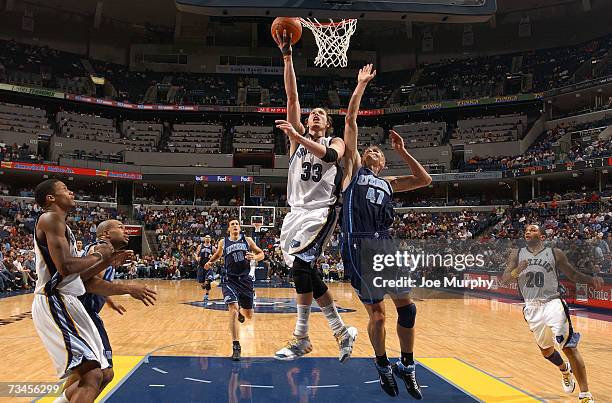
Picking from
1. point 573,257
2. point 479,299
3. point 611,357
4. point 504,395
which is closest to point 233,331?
point 504,395

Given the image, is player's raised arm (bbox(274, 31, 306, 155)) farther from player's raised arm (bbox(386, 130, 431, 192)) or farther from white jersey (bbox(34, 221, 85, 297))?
white jersey (bbox(34, 221, 85, 297))

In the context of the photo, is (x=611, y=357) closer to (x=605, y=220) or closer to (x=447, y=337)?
(x=447, y=337)

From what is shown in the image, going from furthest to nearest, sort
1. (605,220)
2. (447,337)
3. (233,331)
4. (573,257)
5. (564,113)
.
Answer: (564,113) < (605,220) < (573,257) < (447,337) < (233,331)

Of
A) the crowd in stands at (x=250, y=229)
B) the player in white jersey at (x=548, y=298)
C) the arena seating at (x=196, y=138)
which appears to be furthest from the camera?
the arena seating at (x=196, y=138)

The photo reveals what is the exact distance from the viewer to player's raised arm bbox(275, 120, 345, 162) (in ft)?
12.9

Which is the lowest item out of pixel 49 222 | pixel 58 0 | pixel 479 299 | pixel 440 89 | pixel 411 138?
pixel 479 299

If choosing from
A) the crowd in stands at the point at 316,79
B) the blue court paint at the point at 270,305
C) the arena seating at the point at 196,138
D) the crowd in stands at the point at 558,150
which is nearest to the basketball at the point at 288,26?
the blue court paint at the point at 270,305

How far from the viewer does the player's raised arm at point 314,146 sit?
12.9 feet

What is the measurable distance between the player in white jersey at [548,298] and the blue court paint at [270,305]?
25.5 ft

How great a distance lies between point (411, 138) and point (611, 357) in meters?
29.7

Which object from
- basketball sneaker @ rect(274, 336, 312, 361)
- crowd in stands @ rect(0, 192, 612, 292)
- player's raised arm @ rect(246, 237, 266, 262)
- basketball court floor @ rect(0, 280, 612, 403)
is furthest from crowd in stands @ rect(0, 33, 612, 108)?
basketball sneaker @ rect(274, 336, 312, 361)

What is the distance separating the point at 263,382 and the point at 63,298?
2.92 meters

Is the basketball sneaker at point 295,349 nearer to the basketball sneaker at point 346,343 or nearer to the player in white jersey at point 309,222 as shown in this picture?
the player in white jersey at point 309,222

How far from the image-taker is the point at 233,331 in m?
7.63
